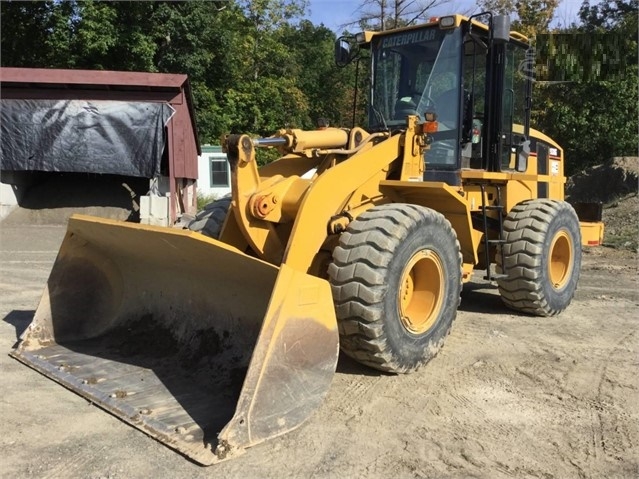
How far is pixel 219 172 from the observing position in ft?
75.1

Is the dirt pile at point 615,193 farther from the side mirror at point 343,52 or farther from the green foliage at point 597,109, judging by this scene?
the side mirror at point 343,52

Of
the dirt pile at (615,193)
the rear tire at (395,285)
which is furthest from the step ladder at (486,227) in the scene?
the dirt pile at (615,193)

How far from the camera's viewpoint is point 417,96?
5.64 m

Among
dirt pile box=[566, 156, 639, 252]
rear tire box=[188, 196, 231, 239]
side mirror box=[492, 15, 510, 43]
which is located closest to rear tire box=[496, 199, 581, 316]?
side mirror box=[492, 15, 510, 43]

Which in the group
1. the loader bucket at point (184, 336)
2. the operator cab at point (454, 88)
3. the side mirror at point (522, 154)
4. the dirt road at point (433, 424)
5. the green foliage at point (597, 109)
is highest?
the green foliage at point (597, 109)

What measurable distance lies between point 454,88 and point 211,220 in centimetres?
243

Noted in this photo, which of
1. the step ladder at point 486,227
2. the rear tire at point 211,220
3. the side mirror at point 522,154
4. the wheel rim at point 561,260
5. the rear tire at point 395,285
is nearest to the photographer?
the rear tire at point 395,285

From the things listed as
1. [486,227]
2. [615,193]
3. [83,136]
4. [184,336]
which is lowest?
[184,336]

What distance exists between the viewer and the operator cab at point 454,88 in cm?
550

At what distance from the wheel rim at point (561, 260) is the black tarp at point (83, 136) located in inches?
379

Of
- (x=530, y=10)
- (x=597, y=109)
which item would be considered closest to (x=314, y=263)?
(x=597, y=109)

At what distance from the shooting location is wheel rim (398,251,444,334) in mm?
4500

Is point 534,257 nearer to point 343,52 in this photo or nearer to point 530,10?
point 343,52

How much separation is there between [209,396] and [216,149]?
1959cm
